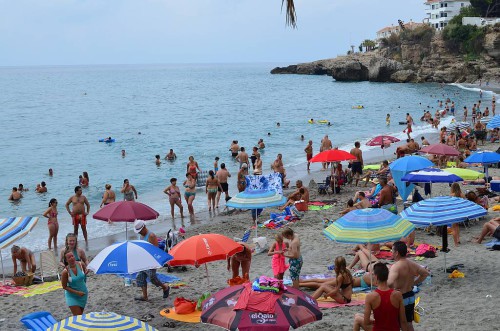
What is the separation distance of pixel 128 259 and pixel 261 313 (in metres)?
2.63

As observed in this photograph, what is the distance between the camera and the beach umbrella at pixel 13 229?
10578 millimetres

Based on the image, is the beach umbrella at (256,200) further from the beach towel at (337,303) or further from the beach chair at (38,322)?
the beach chair at (38,322)

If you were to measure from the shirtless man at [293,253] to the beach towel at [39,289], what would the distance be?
4.60 meters

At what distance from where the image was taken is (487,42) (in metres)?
76.5

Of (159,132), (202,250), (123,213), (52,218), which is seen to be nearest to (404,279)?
(202,250)

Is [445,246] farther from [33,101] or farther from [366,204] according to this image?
[33,101]

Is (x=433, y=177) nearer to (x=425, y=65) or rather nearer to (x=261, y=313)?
(x=261, y=313)

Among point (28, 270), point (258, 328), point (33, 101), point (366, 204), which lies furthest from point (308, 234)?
point (33, 101)

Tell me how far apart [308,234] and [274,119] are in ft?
147

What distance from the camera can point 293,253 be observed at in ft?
29.9

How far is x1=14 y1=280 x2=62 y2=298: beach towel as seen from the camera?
1073 cm

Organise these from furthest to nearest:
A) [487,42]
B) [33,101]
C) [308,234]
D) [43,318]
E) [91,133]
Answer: [33,101]
[487,42]
[91,133]
[308,234]
[43,318]

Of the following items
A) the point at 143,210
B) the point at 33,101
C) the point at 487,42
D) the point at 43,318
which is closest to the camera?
the point at 43,318

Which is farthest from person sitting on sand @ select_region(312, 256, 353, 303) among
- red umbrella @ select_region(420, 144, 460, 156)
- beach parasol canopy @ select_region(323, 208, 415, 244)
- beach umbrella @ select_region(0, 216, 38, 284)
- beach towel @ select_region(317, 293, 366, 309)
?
red umbrella @ select_region(420, 144, 460, 156)
